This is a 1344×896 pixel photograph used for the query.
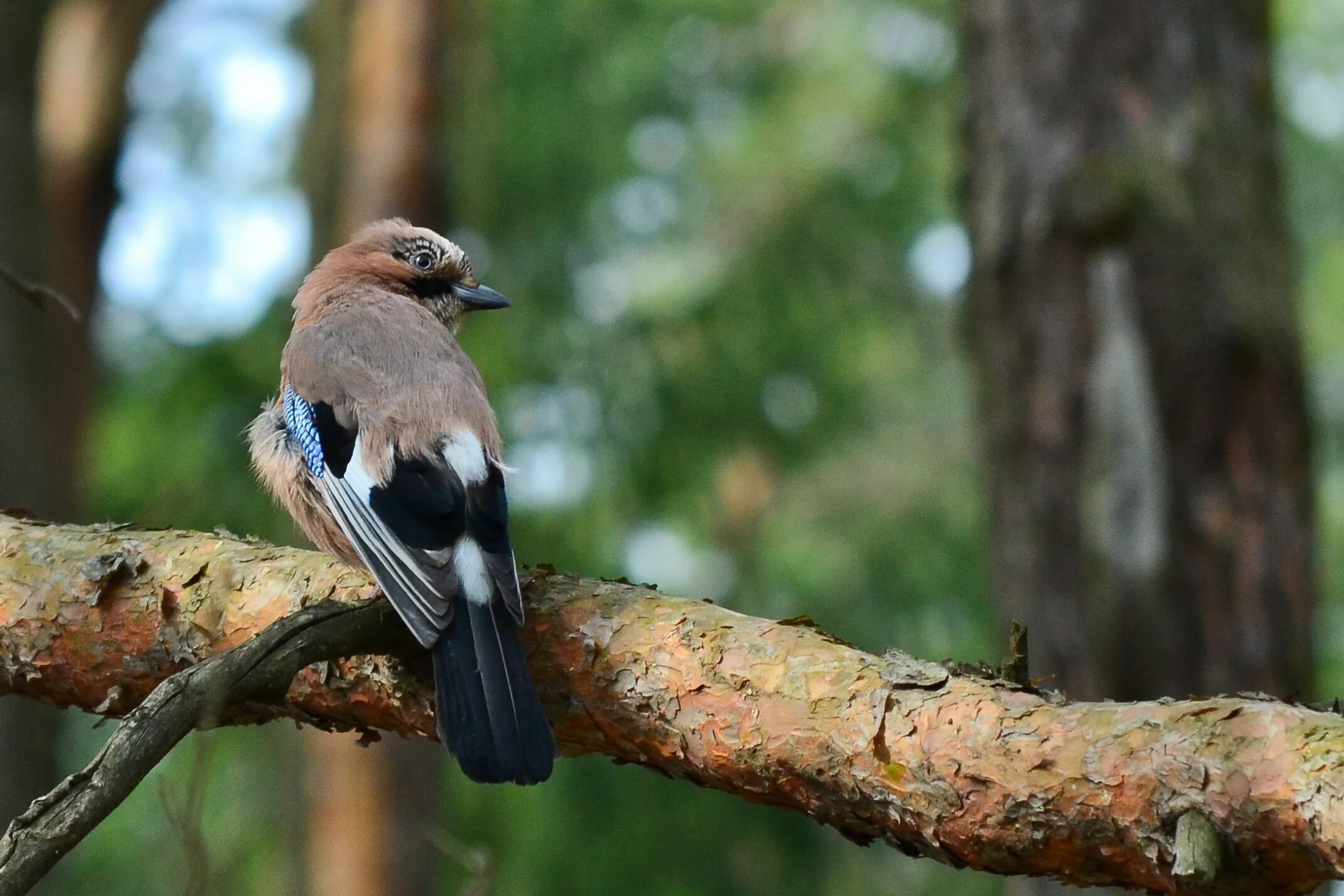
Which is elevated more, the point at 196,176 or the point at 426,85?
the point at 426,85

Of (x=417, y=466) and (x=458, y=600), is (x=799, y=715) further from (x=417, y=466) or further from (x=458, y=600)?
(x=417, y=466)

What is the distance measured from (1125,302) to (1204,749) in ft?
10.7

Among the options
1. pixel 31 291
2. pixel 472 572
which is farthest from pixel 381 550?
Answer: pixel 31 291

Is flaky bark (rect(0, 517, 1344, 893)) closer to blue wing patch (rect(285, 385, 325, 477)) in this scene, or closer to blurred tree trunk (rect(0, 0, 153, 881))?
blue wing patch (rect(285, 385, 325, 477))

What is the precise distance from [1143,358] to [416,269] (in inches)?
97.4

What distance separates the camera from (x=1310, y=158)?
1416cm

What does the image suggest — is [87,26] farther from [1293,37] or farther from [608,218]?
[1293,37]

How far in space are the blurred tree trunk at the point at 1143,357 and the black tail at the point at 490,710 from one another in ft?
8.78

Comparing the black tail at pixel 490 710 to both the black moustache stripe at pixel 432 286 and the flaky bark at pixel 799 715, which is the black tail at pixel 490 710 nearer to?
the flaky bark at pixel 799 715

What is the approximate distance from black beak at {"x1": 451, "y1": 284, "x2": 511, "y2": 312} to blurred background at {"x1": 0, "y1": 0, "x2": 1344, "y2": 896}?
1324mm

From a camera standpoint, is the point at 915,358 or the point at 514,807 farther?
the point at 915,358

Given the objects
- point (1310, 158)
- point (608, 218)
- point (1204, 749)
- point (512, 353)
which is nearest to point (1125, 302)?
point (1204, 749)

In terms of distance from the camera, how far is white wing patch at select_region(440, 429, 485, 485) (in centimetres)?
382

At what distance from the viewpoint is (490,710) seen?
9.67 feet
